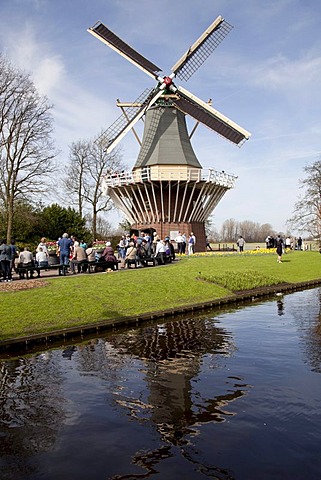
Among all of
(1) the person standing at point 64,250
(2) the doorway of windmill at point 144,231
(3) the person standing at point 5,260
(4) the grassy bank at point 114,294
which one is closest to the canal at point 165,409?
(4) the grassy bank at point 114,294

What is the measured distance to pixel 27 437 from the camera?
5789 mm

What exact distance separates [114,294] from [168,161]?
848 inches

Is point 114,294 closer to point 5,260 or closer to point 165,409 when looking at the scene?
point 5,260

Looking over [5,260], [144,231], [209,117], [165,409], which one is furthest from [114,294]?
[209,117]

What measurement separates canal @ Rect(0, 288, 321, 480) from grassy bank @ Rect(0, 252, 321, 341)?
66.0 inches

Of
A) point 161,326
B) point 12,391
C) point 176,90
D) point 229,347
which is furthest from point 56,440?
point 176,90

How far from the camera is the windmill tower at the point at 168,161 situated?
34.3 meters

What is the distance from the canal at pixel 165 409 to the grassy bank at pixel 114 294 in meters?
1.68

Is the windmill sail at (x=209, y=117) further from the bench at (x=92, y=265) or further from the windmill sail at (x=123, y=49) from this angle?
the bench at (x=92, y=265)

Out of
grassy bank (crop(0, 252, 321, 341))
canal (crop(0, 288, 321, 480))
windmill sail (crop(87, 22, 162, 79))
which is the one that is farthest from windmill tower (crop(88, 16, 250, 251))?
canal (crop(0, 288, 321, 480))

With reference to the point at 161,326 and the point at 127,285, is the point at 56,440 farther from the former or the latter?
the point at 127,285

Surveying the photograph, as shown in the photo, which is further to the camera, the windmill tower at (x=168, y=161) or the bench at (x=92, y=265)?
the windmill tower at (x=168, y=161)

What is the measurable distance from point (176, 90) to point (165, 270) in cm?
2100

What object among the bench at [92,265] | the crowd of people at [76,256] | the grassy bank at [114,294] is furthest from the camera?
the bench at [92,265]
